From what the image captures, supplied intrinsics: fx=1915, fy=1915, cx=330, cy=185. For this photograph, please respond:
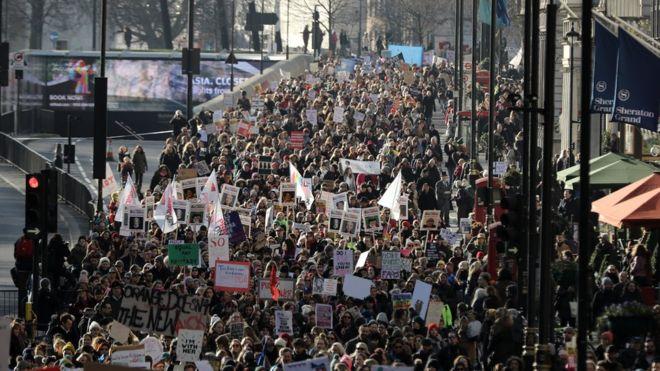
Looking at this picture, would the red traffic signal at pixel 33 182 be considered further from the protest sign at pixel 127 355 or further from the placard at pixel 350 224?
the placard at pixel 350 224

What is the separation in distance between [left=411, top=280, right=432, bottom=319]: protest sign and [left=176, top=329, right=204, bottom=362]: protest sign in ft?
12.6

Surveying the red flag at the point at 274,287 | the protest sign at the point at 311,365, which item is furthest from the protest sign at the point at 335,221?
the protest sign at the point at 311,365

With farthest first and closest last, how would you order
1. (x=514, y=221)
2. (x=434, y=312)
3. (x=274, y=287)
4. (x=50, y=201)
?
(x=274, y=287) < (x=50, y=201) < (x=434, y=312) < (x=514, y=221)

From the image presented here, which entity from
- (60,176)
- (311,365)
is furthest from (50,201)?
(60,176)

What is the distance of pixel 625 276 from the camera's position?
955 inches

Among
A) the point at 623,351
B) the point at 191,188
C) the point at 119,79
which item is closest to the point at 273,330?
the point at 623,351

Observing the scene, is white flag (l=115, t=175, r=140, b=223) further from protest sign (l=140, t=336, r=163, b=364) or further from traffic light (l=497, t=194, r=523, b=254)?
traffic light (l=497, t=194, r=523, b=254)

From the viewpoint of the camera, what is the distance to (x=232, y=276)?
80.3 feet

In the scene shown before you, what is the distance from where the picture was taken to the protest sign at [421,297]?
77.3 feet

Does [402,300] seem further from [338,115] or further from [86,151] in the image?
[86,151]

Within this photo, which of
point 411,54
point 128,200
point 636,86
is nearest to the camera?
point 636,86

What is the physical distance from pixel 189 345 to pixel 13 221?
963 inches

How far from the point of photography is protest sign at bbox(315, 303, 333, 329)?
23.0 metres

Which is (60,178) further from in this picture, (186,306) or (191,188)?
(186,306)
